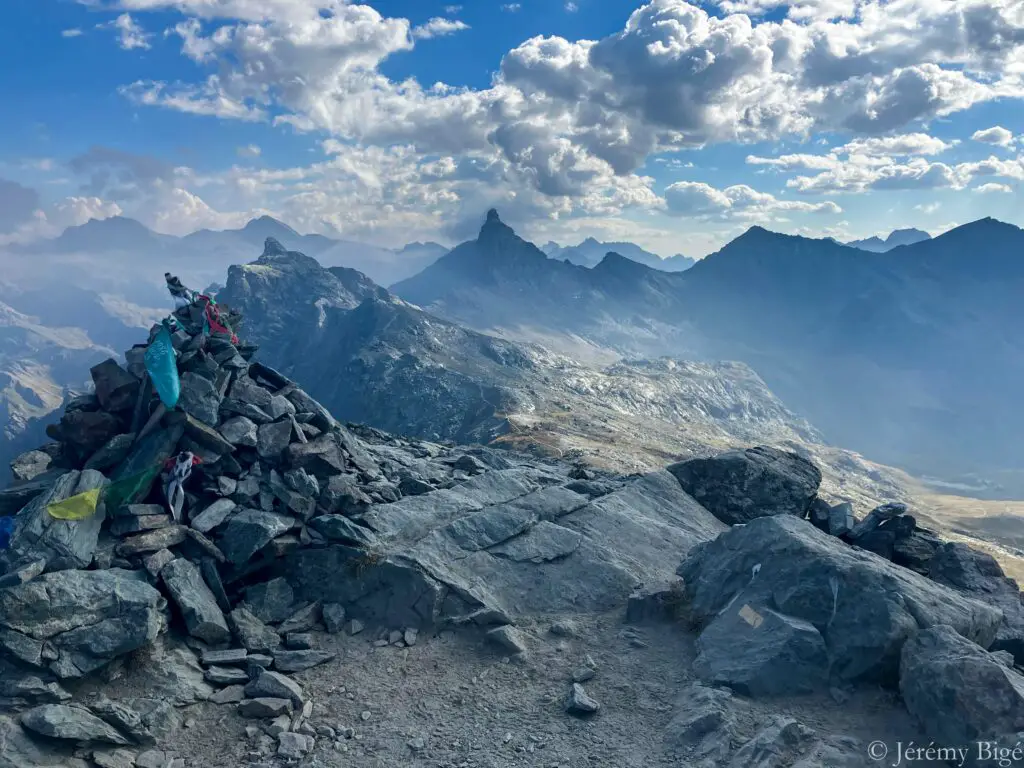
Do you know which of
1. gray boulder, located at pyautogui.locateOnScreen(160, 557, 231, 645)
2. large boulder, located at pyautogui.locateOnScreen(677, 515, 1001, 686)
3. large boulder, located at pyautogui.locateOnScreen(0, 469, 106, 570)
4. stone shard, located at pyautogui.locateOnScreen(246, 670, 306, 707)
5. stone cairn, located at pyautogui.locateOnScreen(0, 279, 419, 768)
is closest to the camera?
stone cairn, located at pyautogui.locateOnScreen(0, 279, 419, 768)

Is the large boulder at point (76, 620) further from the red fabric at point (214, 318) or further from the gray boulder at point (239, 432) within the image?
the red fabric at point (214, 318)

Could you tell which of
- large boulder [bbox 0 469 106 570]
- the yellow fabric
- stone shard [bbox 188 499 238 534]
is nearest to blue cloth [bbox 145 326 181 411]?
large boulder [bbox 0 469 106 570]

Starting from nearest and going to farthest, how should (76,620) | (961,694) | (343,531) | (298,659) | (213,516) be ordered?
1. (961,694)
2. (76,620)
3. (298,659)
4. (213,516)
5. (343,531)

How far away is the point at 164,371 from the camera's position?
917 inches

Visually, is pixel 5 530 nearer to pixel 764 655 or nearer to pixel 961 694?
pixel 764 655

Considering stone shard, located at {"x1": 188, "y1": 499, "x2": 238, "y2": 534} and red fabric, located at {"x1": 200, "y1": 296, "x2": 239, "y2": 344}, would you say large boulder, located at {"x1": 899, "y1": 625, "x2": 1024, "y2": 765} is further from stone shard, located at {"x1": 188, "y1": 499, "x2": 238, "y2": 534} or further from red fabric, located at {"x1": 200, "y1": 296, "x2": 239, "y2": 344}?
red fabric, located at {"x1": 200, "y1": 296, "x2": 239, "y2": 344}

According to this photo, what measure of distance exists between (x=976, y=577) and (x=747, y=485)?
1038 centimetres

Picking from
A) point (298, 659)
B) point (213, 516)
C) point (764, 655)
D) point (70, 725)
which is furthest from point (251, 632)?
point (764, 655)

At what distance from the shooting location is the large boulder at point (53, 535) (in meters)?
17.4

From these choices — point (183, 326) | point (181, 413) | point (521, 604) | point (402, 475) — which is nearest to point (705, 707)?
point (521, 604)

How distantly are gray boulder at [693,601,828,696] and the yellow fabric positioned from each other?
19.1 meters

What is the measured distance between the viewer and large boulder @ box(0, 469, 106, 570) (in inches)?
686

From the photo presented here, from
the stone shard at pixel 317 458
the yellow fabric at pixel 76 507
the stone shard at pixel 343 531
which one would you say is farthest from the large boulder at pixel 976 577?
the yellow fabric at pixel 76 507

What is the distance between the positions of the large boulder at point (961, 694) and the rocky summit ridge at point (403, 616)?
47mm
